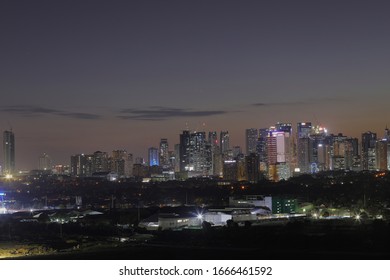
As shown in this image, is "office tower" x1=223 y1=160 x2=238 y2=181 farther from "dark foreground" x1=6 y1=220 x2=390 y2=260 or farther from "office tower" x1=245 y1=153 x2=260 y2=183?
"dark foreground" x1=6 y1=220 x2=390 y2=260

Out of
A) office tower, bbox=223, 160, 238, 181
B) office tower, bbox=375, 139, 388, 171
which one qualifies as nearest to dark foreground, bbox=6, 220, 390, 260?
office tower, bbox=375, 139, 388, 171

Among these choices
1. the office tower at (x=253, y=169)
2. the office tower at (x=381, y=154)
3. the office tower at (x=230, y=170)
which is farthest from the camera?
the office tower at (x=230, y=170)

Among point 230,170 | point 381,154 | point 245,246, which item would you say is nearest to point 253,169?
point 230,170

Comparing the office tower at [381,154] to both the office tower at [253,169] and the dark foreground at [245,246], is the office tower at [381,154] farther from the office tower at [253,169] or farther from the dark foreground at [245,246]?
the dark foreground at [245,246]

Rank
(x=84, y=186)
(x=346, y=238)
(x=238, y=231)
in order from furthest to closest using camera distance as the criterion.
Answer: (x=84, y=186), (x=238, y=231), (x=346, y=238)

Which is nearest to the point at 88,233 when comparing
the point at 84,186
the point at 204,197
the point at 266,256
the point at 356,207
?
the point at 266,256

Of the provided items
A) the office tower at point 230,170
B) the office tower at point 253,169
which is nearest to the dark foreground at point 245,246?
the office tower at point 253,169
